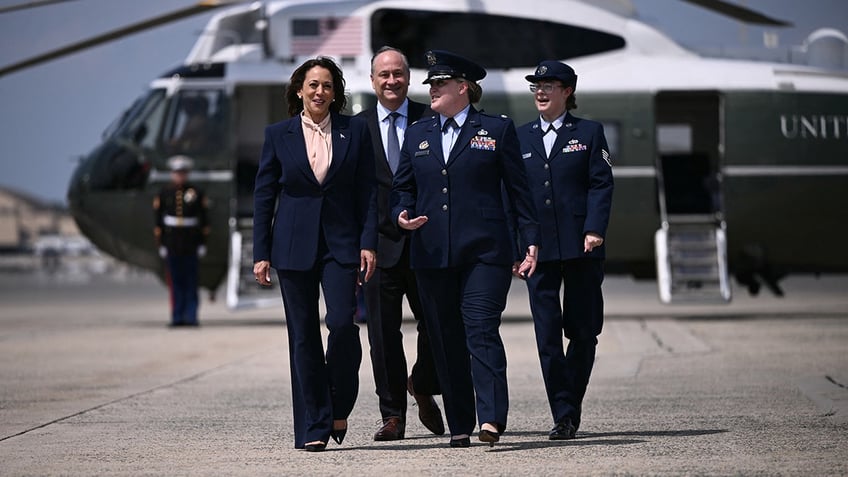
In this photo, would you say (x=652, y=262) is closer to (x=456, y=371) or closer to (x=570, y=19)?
(x=570, y=19)

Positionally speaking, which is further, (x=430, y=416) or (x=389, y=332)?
(x=430, y=416)

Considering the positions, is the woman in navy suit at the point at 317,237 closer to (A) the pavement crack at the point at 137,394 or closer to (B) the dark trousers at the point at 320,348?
(B) the dark trousers at the point at 320,348

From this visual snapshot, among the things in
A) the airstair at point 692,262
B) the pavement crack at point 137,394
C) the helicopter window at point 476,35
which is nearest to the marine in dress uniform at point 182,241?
the helicopter window at point 476,35

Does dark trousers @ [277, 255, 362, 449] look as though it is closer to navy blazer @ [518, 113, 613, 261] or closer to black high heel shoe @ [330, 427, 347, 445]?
black high heel shoe @ [330, 427, 347, 445]

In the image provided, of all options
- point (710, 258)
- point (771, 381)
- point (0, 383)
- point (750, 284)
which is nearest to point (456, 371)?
point (771, 381)

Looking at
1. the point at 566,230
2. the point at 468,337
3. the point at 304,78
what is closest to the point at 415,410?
the point at 566,230

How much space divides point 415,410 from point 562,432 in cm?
192

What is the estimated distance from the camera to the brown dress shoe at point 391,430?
24.2 ft

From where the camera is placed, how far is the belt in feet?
56.7

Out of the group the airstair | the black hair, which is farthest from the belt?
the black hair

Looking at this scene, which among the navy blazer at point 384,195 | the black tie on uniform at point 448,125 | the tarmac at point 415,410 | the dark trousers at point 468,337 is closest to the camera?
the tarmac at point 415,410

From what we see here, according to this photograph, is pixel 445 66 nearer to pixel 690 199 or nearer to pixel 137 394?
pixel 137 394

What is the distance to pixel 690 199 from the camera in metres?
19.3

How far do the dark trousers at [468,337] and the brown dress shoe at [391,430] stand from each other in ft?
1.62
